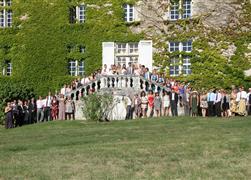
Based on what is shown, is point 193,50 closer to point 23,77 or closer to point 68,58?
point 68,58

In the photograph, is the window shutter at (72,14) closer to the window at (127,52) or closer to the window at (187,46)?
the window at (127,52)

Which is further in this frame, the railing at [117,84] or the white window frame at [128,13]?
the white window frame at [128,13]

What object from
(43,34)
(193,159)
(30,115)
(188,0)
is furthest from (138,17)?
(193,159)

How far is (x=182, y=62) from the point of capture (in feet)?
118

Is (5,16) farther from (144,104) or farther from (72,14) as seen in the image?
(144,104)

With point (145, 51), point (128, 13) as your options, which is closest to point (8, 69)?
point (128, 13)

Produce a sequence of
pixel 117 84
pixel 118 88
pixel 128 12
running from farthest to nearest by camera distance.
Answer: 1. pixel 128 12
2. pixel 117 84
3. pixel 118 88

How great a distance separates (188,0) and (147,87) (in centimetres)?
762

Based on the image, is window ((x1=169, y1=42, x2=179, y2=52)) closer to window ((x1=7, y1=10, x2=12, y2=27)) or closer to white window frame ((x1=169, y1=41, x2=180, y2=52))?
white window frame ((x1=169, y1=41, x2=180, y2=52))

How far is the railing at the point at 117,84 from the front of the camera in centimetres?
3175

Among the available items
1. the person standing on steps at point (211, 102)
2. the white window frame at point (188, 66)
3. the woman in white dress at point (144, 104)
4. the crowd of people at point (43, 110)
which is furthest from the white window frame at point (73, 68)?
the person standing on steps at point (211, 102)

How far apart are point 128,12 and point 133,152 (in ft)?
71.0

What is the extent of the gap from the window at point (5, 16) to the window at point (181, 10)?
433 inches

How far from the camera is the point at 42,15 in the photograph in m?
37.8
